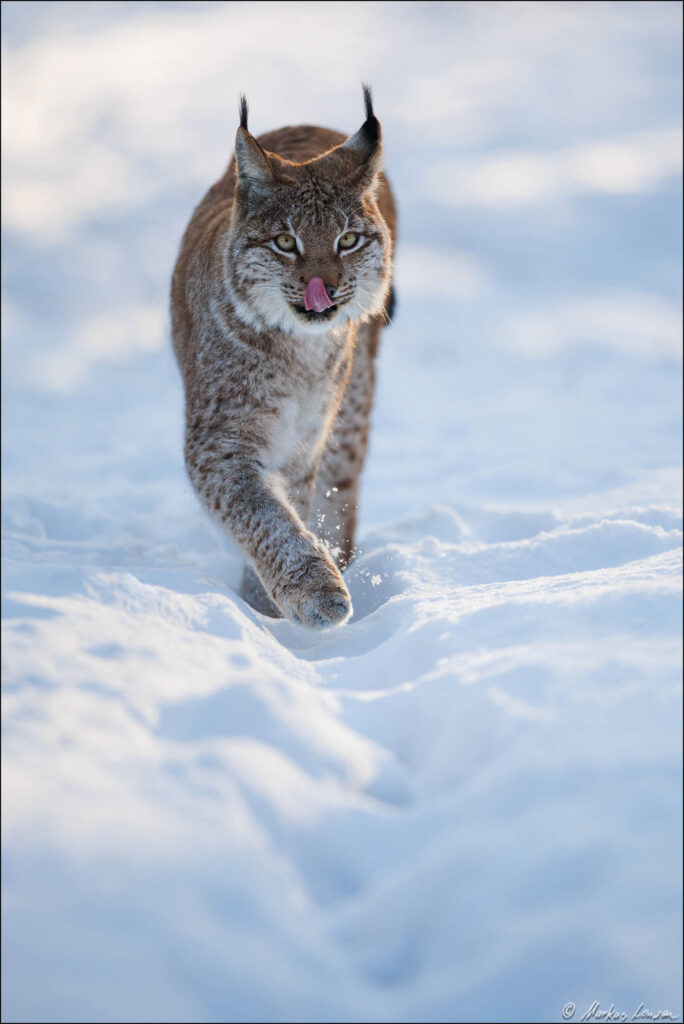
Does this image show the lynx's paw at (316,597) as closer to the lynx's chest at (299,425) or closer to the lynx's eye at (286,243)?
the lynx's chest at (299,425)

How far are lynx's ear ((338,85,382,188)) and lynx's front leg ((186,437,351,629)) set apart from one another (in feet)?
3.67

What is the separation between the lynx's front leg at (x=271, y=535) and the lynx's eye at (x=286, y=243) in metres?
0.73

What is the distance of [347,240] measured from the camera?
3.90 m

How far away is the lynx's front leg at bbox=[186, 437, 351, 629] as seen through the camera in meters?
3.38

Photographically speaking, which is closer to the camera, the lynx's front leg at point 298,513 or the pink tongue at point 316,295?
the pink tongue at point 316,295

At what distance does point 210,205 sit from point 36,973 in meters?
4.20

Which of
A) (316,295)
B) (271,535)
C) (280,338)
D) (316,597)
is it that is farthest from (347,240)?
(316,597)

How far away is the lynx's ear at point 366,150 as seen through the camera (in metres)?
4.04

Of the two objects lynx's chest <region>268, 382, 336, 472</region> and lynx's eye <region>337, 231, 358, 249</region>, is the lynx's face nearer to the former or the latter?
lynx's eye <region>337, 231, 358, 249</region>

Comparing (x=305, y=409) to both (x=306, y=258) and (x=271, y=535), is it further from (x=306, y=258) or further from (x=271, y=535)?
(x=271, y=535)

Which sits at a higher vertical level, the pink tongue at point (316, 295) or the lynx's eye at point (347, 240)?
the lynx's eye at point (347, 240)

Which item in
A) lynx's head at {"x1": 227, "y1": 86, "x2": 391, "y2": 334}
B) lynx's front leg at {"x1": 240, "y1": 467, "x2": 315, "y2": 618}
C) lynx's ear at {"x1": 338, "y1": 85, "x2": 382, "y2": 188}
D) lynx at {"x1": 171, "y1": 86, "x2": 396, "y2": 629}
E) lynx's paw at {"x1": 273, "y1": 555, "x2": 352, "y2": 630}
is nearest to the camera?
lynx's paw at {"x1": 273, "y1": 555, "x2": 352, "y2": 630}

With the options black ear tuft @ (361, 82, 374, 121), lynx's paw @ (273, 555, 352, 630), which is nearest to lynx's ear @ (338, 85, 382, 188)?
black ear tuft @ (361, 82, 374, 121)

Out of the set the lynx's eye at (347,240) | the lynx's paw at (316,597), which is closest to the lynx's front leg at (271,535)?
the lynx's paw at (316,597)
